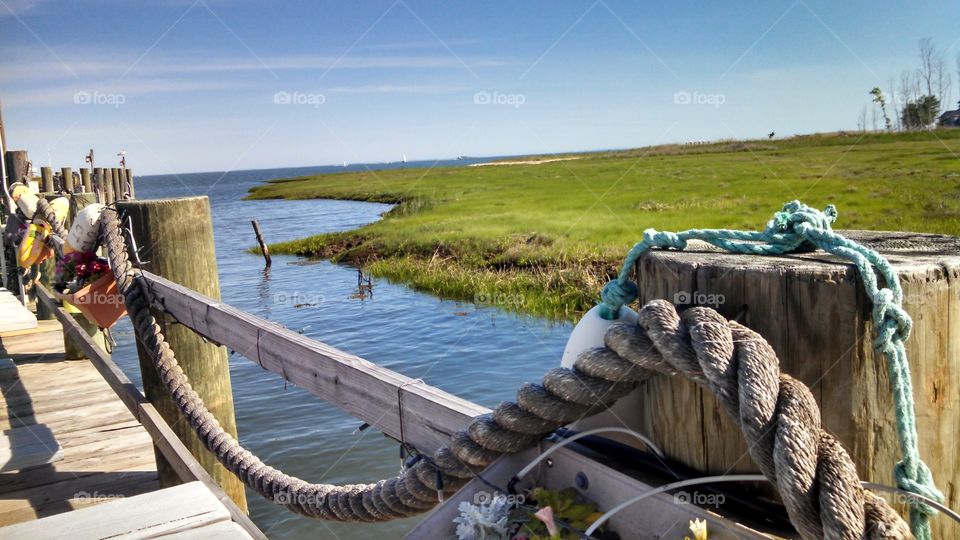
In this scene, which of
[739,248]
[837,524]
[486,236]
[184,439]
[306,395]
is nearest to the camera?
[837,524]

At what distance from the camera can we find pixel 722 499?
5.14 feet

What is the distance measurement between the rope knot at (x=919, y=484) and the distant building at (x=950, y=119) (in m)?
76.8

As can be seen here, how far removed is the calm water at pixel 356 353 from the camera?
9531mm

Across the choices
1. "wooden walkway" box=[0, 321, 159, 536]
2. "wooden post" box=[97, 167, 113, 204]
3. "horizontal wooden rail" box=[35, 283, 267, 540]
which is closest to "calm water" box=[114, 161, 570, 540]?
"wooden walkway" box=[0, 321, 159, 536]

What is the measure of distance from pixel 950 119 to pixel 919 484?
81.3 m

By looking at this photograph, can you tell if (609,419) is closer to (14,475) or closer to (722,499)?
(722,499)

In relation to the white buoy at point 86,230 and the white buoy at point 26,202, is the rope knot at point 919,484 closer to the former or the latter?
the white buoy at point 86,230

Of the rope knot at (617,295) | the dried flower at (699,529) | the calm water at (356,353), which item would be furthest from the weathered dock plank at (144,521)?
the calm water at (356,353)

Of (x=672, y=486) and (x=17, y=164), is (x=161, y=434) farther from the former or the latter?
(x=17, y=164)

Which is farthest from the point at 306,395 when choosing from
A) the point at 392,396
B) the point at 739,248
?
the point at 739,248

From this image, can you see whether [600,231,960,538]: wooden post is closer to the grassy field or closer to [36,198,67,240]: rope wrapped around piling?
[36,198,67,240]: rope wrapped around piling

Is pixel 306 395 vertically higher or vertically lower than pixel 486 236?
lower

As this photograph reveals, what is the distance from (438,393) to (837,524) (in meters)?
1.19

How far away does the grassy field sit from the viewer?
19.6 meters
